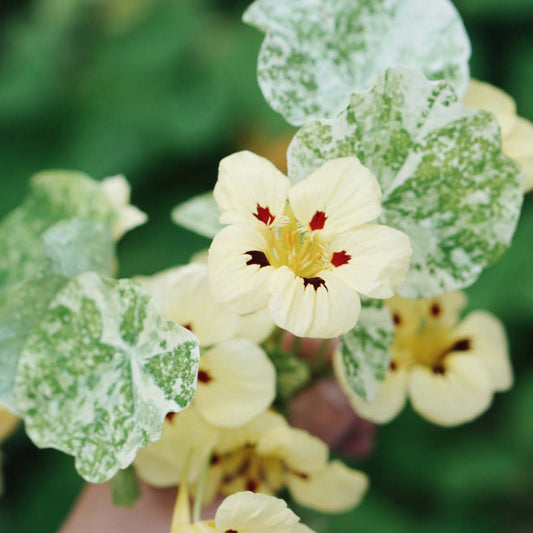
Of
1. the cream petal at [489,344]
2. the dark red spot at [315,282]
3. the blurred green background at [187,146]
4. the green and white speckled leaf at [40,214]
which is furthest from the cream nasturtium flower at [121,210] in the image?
the blurred green background at [187,146]

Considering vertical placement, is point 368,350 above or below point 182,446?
above

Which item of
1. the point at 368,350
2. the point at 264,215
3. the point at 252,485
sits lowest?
A: the point at 252,485

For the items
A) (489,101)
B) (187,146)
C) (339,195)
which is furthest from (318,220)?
(187,146)

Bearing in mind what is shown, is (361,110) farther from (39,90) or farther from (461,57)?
(39,90)

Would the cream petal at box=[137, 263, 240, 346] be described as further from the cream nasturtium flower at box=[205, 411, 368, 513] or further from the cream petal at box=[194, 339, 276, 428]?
the cream nasturtium flower at box=[205, 411, 368, 513]

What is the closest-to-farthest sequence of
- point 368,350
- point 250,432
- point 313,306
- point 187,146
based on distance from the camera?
point 313,306 → point 368,350 → point 250,432 → point 187,146

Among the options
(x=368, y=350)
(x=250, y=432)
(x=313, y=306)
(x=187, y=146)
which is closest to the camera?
(x=313, y=306)

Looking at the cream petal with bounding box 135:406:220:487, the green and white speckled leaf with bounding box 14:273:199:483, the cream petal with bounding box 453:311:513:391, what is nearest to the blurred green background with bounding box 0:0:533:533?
the cream petal with bounding box 453:311:513:391

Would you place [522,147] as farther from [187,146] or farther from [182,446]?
[187,146]
